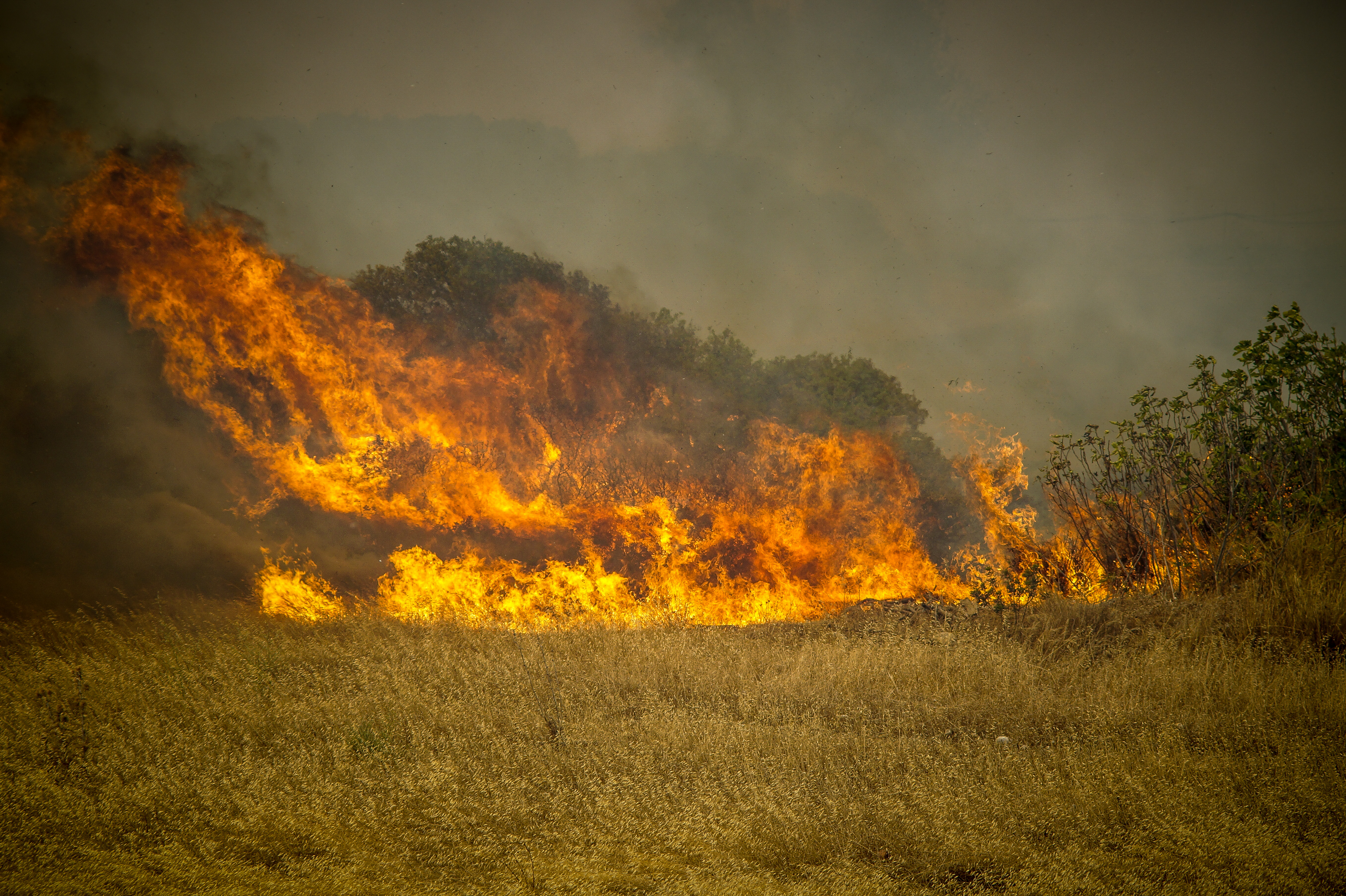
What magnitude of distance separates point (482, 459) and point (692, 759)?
365 inches

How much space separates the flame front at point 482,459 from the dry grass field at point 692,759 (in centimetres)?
309

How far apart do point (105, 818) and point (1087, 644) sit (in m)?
9.10

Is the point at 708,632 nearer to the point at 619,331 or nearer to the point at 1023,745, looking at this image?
the point at 1023,745

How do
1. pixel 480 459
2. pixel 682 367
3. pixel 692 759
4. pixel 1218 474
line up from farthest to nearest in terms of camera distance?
pixel 682 367, pixel 480 459, pixel 1218 474, pixel 692 759

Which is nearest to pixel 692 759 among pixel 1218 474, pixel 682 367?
pixel 1218 474

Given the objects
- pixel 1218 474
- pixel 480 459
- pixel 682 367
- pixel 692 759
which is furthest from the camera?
pixel 682 367

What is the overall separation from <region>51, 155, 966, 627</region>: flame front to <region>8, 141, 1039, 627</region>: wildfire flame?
0.04 m

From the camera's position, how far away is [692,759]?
453 centimetres

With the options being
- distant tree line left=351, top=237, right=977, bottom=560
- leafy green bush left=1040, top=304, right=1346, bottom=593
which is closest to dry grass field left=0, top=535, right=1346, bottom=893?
leafy green bush left=1040, top=304, right=1346, bottom=593

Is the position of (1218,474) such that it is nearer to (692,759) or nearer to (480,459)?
(692,759)

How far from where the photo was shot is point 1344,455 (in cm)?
812

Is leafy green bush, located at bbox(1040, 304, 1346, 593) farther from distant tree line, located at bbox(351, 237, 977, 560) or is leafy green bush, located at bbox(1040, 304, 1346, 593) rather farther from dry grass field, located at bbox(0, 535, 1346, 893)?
distant tree line, located at bbox(351, 237, 977, 560)

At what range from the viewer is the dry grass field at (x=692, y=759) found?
307 centimetres

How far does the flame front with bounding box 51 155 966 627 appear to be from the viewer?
10977mm
